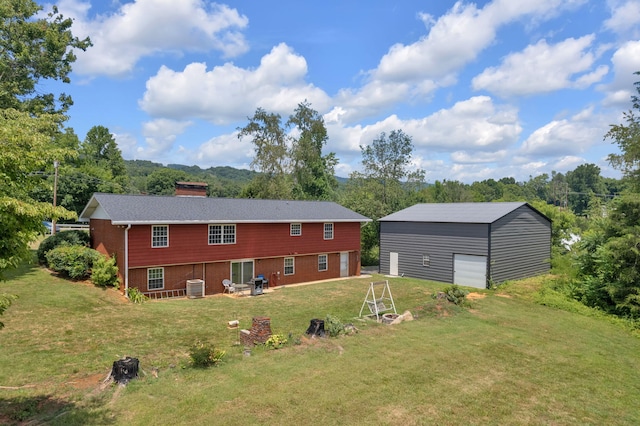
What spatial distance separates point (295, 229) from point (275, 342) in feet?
47.5

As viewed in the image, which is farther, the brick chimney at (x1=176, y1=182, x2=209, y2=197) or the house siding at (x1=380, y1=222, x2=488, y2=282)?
the brick chimney at (x1=176, y1=182, x2=209, y2=197)

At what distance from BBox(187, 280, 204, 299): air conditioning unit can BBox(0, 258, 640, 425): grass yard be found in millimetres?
3368

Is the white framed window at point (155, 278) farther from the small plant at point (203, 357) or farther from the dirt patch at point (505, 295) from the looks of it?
the dirt patch at point (505, 295)

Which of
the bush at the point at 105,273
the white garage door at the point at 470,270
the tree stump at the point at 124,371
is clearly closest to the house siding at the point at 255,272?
the bush at the point at 105,273

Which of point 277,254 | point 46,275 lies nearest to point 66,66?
point 46,275

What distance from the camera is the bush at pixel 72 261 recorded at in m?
19.1

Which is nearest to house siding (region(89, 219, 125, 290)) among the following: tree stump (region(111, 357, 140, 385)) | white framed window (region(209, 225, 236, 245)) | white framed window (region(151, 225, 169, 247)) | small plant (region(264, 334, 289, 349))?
white framed window (region(151, 225, 169, 247))

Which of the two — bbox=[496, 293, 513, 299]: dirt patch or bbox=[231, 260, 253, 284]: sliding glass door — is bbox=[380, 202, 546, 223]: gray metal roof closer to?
bbox=[496, 293, 513, 299]: dirt patch

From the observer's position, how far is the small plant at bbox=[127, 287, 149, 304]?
17933mm

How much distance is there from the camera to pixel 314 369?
31.7 ft

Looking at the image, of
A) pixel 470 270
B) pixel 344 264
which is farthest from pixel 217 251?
pixel 470 270

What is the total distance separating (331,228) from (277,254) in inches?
Answer: 197

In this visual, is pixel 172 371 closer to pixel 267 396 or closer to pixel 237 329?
pixel 267 396

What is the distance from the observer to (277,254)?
2450 centimetres
